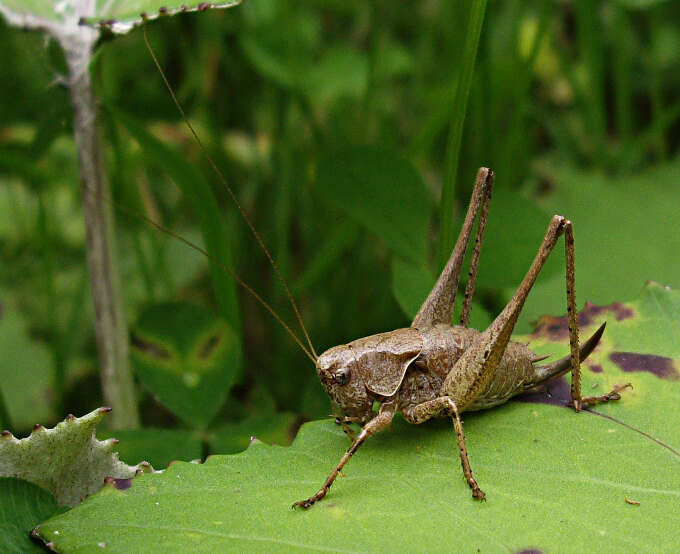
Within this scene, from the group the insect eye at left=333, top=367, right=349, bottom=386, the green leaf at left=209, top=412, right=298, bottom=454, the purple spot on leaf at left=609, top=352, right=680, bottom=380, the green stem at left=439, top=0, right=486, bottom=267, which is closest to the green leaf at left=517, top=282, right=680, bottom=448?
the purple spot on leaf at left=609, top=352, right=680, bottom=380

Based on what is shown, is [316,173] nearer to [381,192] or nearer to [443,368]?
[381,192]

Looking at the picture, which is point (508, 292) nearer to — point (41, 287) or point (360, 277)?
point (360, 277)

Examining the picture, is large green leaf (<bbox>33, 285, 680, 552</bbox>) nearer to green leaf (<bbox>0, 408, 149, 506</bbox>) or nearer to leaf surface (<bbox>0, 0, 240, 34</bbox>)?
green leaf (<bbox>0, 408, 149, 506</bbox>)

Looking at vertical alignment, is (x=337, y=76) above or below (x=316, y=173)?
above

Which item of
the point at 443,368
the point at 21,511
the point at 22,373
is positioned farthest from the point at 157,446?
the point at 22,373

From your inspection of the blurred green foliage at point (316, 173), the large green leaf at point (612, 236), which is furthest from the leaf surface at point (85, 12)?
the large green leaf at point (612, 236)
